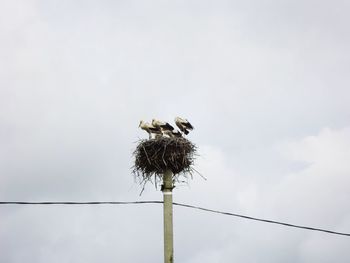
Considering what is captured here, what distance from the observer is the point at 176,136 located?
15609 mm

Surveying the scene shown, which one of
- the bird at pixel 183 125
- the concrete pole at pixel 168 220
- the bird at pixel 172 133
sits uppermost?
the bird at pixel 183 125

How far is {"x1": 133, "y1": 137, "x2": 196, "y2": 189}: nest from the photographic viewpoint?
14507 mm

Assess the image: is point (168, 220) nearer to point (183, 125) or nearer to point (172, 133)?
point (172, 133)

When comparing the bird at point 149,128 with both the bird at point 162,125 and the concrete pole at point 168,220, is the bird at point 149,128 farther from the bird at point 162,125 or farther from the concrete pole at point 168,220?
the concrete pole at point 168,220

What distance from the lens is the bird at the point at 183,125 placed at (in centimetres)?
1735

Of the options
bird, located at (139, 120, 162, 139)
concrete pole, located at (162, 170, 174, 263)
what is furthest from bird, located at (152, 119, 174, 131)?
concrete pole, located at (162, 170, 174, 263)

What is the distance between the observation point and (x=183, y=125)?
17.4m

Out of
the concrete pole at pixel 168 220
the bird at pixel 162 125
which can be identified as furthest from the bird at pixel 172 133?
the concrete pole at pixel 168 220

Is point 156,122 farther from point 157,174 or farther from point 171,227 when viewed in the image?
point 171,227

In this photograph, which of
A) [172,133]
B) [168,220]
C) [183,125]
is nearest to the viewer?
[168,220]

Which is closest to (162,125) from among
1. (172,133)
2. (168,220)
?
(172,133)

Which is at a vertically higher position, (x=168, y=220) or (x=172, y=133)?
(x=172, y=133)

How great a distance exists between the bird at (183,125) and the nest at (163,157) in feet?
6.65

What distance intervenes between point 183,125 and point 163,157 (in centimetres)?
309
